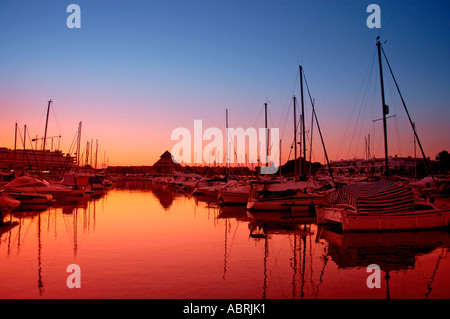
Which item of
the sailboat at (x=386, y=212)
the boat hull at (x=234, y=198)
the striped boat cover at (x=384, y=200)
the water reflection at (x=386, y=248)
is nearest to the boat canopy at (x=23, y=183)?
the boat hull at (x=234, y=198)

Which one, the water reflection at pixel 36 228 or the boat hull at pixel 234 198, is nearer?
the water reflection at pixel 36 228

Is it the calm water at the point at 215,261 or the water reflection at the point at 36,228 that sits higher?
the water reflection at the point at 36,228

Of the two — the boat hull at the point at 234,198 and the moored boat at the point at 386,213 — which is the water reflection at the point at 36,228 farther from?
the boat hull at the point at 234,198

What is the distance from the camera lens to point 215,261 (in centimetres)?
1419

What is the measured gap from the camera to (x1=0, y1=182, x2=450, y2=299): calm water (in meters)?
10.5

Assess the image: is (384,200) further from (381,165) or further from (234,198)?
(381,165)

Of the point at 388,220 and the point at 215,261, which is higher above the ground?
the point at 388,220

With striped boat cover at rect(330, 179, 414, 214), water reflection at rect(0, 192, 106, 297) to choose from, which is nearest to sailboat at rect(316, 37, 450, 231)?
striped boat cover at rect(330, 179, 414, 214)

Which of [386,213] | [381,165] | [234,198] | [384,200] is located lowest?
[234,198]

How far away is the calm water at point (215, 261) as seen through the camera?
34.6 feet

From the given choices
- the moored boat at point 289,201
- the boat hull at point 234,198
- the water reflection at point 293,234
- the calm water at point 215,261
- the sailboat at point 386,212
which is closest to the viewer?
the calm water at point 215,261

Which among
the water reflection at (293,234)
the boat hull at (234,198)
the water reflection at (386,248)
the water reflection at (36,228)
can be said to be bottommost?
the water reflection at (293,234)

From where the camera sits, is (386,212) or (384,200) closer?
(384,200)

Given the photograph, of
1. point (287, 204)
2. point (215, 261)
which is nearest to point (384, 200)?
point (215, 261)
